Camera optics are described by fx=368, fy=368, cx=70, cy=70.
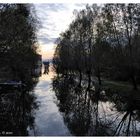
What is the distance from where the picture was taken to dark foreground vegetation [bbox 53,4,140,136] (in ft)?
67.3

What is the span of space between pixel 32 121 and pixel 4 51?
65.8 ft

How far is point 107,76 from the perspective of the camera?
65.2m

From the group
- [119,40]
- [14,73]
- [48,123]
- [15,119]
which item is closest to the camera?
[48,123]

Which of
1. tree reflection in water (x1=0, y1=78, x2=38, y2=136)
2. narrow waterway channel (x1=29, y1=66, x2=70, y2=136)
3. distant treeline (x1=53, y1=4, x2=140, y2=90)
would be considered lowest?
narrow waterway channel (x1=29, y1=66, x2=70, y2=136)

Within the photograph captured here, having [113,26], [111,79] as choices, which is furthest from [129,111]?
[111,79]

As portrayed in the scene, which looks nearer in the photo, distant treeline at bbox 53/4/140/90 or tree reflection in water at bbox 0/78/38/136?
tree reflection in water at bbox 0/78/38/136

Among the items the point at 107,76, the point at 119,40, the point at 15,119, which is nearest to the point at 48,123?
the point at 15,119

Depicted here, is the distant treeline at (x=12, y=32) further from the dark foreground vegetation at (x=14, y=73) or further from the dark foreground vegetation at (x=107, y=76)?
the dark foreground vegetation at (x=107, y=76)

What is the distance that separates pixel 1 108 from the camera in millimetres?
26438

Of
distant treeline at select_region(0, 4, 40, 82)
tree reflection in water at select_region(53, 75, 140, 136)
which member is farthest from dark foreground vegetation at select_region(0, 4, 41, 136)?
tree reflection in water at select_region(53, 75, 140, 136)

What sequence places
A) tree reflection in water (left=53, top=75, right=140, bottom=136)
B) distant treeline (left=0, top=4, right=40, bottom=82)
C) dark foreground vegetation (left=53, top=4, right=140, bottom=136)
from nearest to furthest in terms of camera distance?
1. tree reflection in water (left=53, top=75, right=140, bottom=136)
2. dark foreground vegetation (left=53, top=4, right=140, bottom=136)
3. distant treeline (left=0, top=4, right=40, bottom=82)

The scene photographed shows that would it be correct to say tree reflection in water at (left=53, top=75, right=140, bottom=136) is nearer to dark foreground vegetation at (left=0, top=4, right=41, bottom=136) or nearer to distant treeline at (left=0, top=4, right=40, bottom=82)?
dark foreground vegetation at (left=0, top=4, right=41, bottom=136)

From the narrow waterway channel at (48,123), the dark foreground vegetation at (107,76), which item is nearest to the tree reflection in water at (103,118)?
the dark foreground vegetation at (107,76)

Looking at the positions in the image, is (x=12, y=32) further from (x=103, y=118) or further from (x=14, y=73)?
(x=14, y=73)
